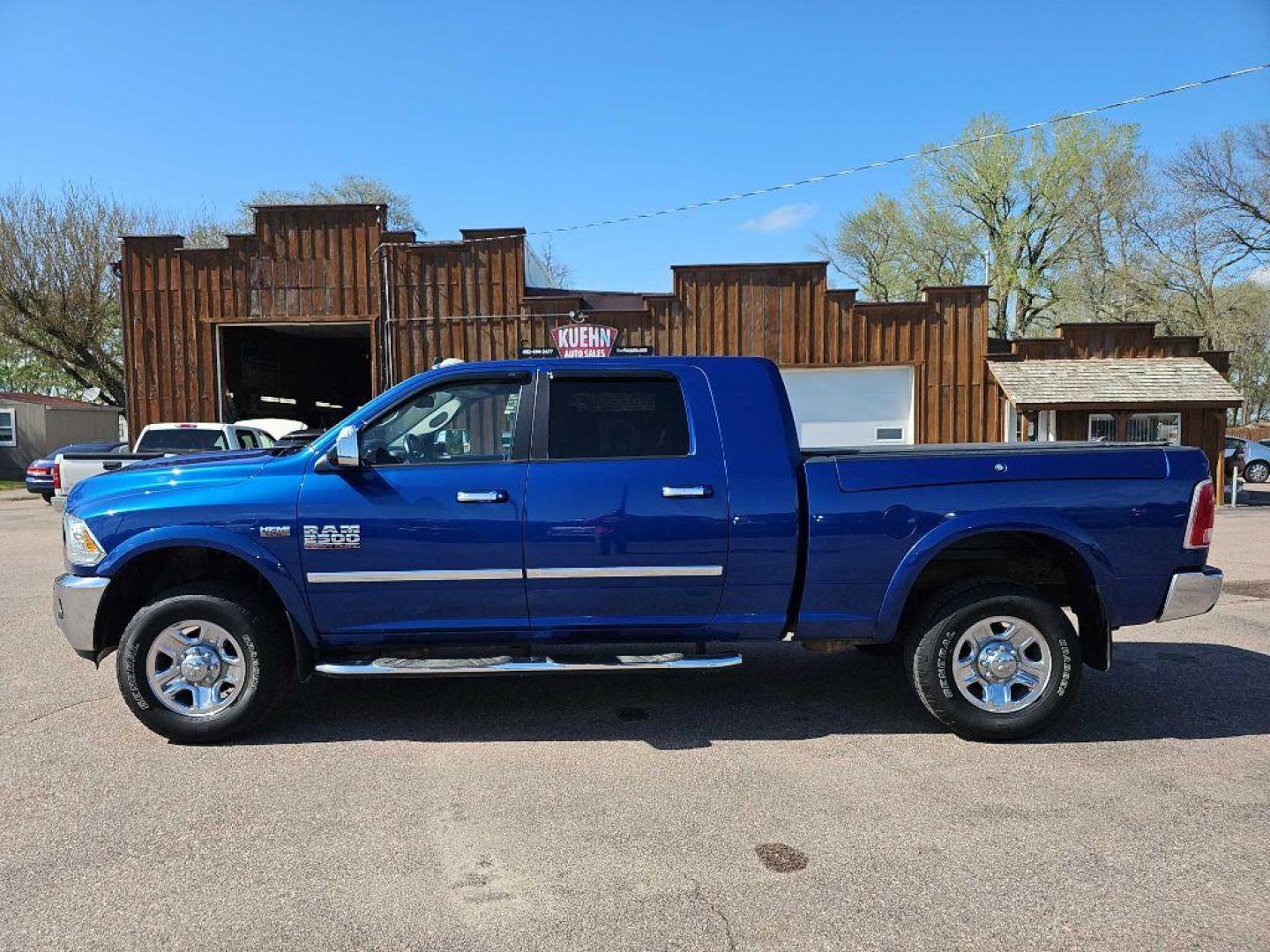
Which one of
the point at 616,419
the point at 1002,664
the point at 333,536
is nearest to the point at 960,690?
the point at 1002,664

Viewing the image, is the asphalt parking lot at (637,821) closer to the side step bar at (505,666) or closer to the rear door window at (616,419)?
the side step bar at (505,666)

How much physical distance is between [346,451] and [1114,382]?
17901mm

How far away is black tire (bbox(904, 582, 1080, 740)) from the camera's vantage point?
4.41 m

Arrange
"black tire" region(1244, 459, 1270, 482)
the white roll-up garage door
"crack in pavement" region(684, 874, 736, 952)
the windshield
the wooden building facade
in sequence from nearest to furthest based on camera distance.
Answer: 1. "crack in pavement" region(684, 874, 736, 952)
2. the windshield
3. the wooden building facade
4. the white roll-up garage door
5. "black tire" region(1244, 459, 1270, 482)

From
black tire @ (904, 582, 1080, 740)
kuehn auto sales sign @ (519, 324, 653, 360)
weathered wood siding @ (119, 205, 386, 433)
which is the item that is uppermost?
weathered wood siding @ (119, 205, 386, 433)

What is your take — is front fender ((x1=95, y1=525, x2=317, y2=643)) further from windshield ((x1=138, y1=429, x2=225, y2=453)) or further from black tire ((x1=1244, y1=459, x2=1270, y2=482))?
black tire ((x1=1244, y1=459, x2=1270, y2=482))

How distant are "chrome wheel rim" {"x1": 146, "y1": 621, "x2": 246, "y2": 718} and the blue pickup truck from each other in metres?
0.01

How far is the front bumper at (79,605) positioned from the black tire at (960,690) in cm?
430

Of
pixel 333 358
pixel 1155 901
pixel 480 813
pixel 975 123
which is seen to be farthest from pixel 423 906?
pixel 975 123

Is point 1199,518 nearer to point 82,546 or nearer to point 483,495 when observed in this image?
point 483,495

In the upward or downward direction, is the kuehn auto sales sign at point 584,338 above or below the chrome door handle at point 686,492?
above

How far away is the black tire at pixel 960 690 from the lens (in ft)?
14.5

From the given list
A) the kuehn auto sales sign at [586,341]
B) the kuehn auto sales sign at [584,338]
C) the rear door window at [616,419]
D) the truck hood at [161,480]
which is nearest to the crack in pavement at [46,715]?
the truck hood at [161,480]

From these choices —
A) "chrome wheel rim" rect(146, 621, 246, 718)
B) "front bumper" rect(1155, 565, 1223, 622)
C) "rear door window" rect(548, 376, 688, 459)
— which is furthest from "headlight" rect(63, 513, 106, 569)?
"front bumper" rect(1155, 565, 1223, 622)
